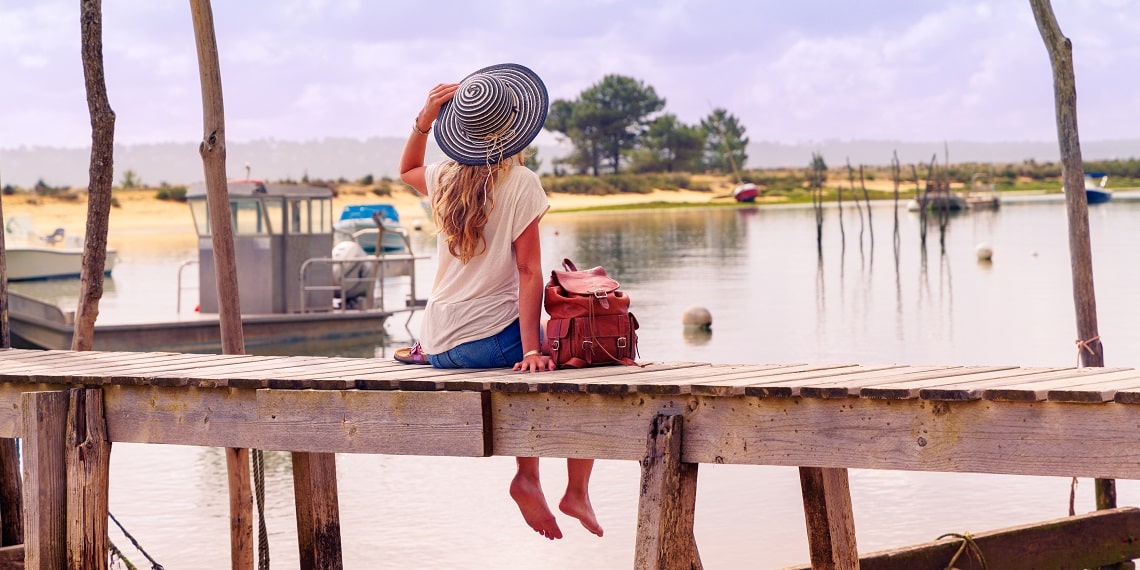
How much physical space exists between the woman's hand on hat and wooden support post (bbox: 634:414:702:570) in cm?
179

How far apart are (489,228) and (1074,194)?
4718 mm

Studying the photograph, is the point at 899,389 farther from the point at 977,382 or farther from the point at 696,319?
the point at 696,319

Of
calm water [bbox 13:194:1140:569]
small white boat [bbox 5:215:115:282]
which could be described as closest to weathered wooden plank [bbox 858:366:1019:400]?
calm water [bbox 13:194:1140:569]

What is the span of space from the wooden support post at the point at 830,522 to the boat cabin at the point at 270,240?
54.2 feet

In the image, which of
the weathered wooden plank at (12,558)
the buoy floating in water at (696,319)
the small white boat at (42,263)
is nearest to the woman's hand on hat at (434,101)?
the weathered wooden plank at (12,558)

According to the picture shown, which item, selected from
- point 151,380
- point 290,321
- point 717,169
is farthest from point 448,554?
point 717,169

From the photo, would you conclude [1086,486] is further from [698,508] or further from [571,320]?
[571,320]

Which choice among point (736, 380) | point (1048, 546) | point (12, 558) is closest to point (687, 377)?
point (736, 380)

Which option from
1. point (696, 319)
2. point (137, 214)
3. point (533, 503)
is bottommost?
point (696, 319)

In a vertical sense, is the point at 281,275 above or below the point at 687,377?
below

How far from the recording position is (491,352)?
5.88m

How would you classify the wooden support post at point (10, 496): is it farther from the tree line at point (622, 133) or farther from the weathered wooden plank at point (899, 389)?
the tree line at point (622, 133)

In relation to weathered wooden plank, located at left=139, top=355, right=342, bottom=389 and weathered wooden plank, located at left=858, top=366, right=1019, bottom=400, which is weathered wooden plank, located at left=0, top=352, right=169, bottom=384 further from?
weathered wooden plank, located at left=858, top=366, right=1019, bottom=400

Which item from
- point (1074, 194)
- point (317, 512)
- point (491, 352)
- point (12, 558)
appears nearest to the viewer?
point (491, 352)
